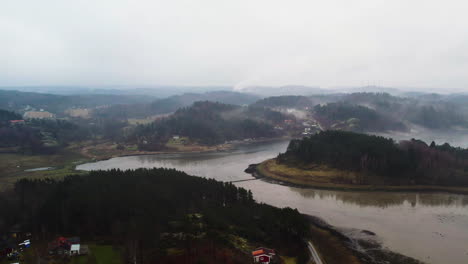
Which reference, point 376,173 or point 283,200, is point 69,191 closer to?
point 283,200

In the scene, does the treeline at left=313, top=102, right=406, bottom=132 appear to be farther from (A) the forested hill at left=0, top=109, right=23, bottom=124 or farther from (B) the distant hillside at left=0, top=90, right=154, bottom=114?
(B) the distant hillside at left=0, top=90, right=154, bottom=114

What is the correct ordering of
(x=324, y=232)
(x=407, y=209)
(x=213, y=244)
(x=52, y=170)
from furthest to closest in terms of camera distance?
(x=52, y=170)
(x=407, y=209)
(x=324, y=232)
(x=213, y=244)

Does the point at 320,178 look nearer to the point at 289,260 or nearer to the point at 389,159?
the point at 389,159

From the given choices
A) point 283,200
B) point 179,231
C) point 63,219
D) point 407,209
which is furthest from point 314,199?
point 63,219

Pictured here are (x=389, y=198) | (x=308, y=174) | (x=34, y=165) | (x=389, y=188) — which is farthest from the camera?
(x=34, y=165)

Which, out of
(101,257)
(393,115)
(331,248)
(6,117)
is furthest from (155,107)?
(101,257)

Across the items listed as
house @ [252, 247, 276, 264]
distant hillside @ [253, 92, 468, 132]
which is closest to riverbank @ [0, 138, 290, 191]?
distant hillside @ [253, 92, 468, 132]
